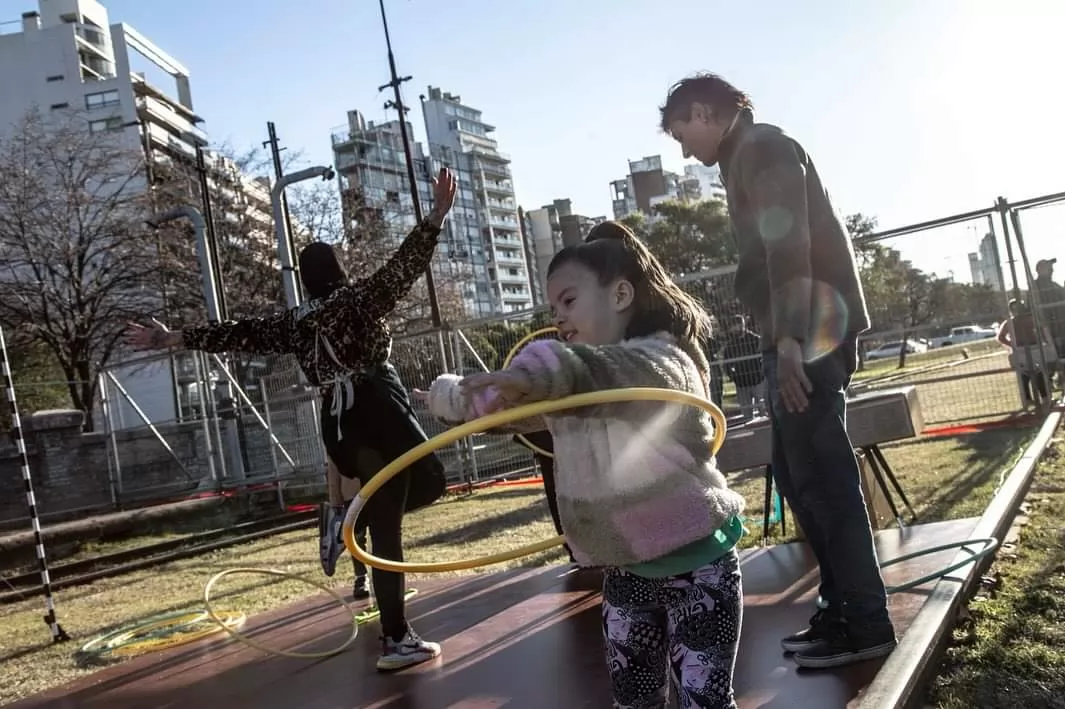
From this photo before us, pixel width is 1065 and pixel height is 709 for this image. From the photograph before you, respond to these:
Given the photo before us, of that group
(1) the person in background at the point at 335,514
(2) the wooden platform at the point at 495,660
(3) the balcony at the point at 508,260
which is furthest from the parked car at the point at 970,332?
(3) the balcony at the point at 508,260

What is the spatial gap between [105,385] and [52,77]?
5144 centimetres

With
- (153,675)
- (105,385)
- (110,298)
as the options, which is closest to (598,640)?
(153,675)

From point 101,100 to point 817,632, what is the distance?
65.0 metres

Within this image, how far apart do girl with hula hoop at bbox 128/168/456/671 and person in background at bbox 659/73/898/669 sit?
1340 millimetres

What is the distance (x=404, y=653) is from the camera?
4230 millimetres

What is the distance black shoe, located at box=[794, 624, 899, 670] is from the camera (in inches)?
127

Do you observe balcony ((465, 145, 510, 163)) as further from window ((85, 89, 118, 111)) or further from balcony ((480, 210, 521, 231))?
window ((85, 89, 118, 111))

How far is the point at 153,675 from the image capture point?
4.91 m

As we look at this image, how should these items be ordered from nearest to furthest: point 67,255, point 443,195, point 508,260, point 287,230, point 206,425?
point 443,195 → point 287,230 → point 206,425 → point 67,255 → point 508,260

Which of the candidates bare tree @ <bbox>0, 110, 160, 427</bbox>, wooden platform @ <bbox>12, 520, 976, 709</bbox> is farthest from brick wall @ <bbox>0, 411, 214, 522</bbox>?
wooden platform @ <bbox>12, 520, 976, 709</bbox>

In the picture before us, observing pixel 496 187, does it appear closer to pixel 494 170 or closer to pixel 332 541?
pixel 494 170

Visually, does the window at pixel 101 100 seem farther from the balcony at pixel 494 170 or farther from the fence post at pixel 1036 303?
the fence post at pixel 1036 303

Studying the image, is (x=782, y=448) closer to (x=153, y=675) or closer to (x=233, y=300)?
(x=153, y=675)

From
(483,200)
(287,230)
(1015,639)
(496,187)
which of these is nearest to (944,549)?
(1015,639)
